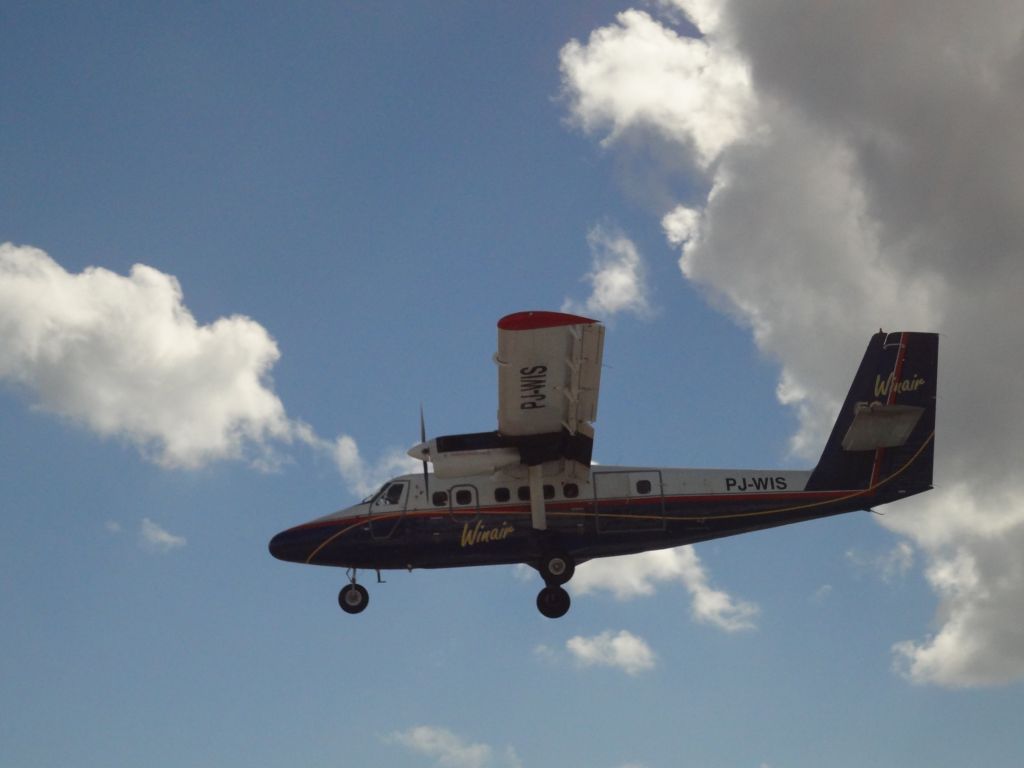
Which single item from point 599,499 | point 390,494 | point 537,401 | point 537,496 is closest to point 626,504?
point 599,499

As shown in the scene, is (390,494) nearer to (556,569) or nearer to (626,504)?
(556,569)

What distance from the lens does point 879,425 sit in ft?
91.0

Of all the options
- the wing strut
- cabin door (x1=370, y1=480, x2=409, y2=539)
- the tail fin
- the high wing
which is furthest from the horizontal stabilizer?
cabin door (x1=370, y1=480, x2=409, y2=539)

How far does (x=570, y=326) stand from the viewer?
904 inches

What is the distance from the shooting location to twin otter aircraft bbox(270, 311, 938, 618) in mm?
27297

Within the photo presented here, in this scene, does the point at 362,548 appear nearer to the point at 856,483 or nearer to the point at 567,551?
the point at 567,551

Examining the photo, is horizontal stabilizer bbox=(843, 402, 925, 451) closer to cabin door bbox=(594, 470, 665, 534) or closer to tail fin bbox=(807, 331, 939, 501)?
tail fin bbox=(807, 331, 939, 501)

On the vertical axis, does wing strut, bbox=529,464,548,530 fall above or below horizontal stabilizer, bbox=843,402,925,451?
below

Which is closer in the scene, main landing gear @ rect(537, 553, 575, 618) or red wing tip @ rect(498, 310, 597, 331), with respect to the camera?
red wing tip @ rect(498, 310, 597, 331)

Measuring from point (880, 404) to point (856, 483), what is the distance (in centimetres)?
180

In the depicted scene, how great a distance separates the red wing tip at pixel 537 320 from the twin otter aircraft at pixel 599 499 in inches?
160

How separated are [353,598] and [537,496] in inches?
196

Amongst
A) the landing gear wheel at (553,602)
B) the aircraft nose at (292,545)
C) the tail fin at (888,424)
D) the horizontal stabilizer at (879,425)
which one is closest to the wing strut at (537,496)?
the landing gear wheel at (553,602)

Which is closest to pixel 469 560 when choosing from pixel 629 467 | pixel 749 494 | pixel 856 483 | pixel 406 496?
pixel 406 496
